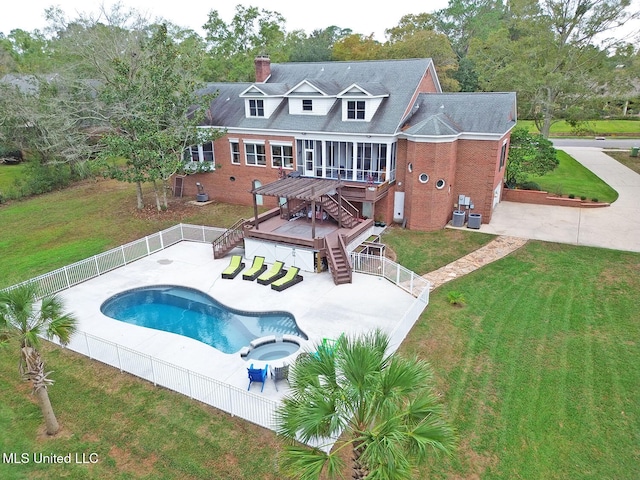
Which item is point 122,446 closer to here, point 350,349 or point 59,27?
point 350,349

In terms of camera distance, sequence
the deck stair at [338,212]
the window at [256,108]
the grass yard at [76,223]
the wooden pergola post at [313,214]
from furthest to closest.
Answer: the window at [256,108] < the grass yard at [76,223] < the deck stair at [338,212] < the wooden pergola post at [313,214]

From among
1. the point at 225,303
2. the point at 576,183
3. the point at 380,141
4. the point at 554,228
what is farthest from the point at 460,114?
the point at 225,303

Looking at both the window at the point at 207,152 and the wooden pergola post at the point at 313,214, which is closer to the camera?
the wooden pergola post at the point at 313,214

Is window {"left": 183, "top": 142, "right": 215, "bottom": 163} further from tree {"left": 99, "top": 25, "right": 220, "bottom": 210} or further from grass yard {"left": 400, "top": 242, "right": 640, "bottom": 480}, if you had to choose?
grass yard {"left": 400, "top": 242, "right": 640, "bottom": 480}

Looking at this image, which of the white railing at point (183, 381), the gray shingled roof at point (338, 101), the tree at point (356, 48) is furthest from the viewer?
the tree at point (356, 48)

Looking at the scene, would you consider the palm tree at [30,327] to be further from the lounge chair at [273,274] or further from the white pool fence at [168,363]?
the lounge chair at [273,274]

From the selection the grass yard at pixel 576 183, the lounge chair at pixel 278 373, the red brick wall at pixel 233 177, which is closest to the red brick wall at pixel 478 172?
the grass yard at pixel 576 183

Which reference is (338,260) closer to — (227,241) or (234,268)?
(234,268)

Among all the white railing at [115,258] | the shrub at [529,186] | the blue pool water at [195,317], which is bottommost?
the blue pool water at [195,317]

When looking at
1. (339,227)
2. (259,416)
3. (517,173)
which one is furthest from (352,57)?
(259,416)
